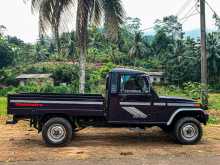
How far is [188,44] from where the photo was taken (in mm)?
80188

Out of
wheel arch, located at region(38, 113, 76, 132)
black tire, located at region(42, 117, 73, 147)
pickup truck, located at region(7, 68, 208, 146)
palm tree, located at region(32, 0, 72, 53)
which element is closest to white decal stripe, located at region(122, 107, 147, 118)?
pickup truck, located at region(7, 68, 208, 146)

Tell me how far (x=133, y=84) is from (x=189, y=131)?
2.00m

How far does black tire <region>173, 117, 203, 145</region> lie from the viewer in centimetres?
1119

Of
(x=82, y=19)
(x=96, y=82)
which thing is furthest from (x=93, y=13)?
(x=96, y=82)

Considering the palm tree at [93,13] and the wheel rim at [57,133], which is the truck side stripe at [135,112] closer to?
the wheel rim at [57,133]

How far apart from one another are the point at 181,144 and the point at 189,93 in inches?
393

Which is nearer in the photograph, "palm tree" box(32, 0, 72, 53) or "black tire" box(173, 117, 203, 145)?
"black tire" box(173, 117, 203, 145)

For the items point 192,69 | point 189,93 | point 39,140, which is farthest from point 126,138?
point 192,69

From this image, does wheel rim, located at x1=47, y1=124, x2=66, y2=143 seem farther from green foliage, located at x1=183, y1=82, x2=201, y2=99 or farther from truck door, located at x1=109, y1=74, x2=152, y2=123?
green foliage, located at x1=183, y1=82, x2=201, y2=99

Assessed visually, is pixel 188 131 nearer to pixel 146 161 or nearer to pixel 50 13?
pixel 146 161

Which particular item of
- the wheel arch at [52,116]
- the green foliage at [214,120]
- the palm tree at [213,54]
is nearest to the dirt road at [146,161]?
the wheel arch at [52,116]

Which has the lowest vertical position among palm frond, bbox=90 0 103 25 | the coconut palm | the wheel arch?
the wheel arch

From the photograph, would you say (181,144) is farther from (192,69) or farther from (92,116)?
(192,69)

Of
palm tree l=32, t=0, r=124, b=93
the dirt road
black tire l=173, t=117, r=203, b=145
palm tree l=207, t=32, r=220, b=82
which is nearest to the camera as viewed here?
the dirt road
